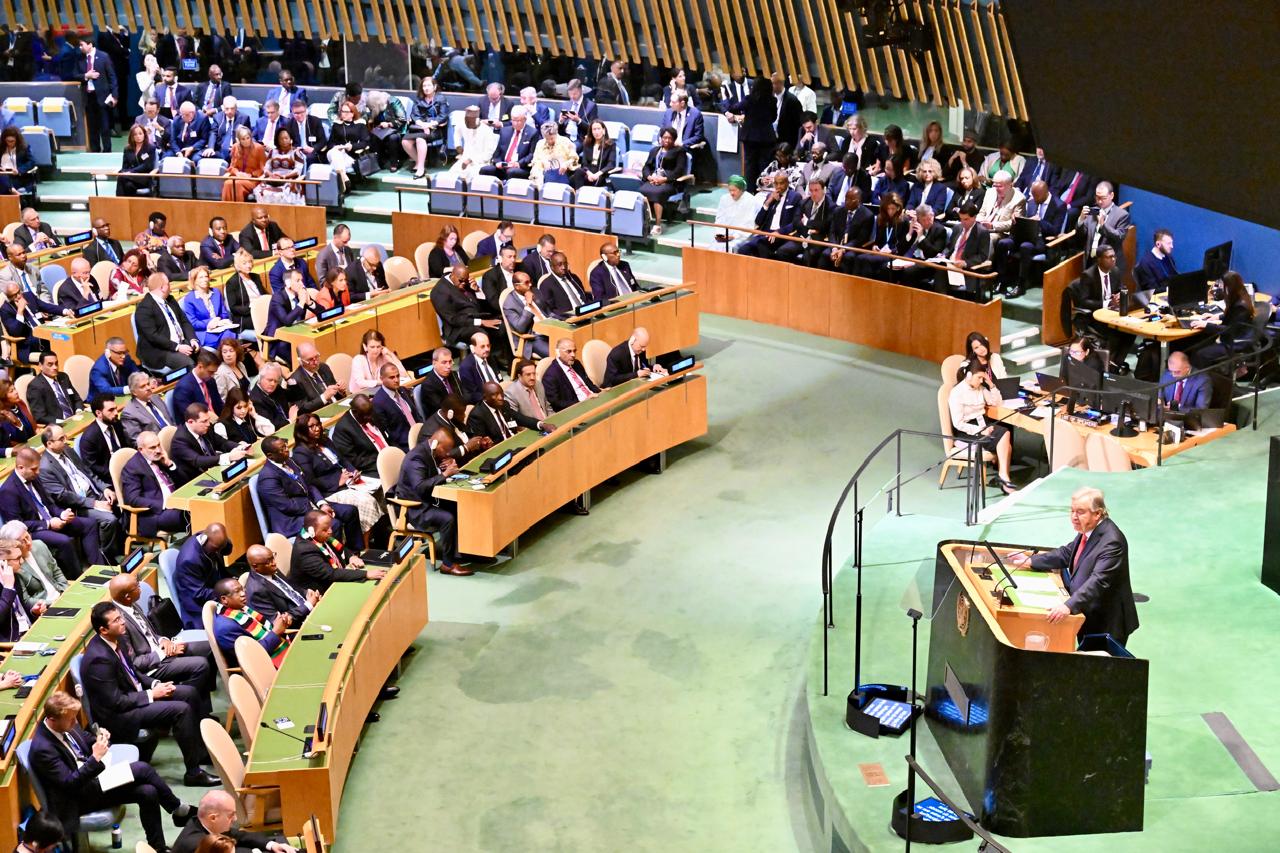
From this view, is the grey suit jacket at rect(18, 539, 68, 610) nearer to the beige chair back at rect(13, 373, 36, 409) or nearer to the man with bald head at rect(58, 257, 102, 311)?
the beige chair back at rect(13, 373, 36, 409)

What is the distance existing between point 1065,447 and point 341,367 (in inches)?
230

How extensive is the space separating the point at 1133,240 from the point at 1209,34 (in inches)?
495

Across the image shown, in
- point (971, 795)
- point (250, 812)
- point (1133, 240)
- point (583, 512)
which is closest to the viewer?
point (971, 795)

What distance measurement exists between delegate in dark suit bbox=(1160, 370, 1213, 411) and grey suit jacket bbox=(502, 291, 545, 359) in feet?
18.3

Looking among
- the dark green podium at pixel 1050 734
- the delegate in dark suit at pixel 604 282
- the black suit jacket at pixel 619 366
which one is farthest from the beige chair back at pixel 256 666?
the delegate in dark suit at pixel 604 282

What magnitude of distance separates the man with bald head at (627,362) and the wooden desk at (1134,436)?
2869 millimetres

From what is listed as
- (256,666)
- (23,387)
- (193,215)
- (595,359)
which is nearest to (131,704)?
(256,666)

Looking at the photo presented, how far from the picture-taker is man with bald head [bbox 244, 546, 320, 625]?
9.47 m

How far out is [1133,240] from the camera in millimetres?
16547

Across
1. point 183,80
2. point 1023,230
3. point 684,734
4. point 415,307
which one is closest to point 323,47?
point 183,80

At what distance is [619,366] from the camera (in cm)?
1336

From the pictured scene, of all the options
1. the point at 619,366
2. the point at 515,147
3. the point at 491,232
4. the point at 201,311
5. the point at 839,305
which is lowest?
the point at 839,305

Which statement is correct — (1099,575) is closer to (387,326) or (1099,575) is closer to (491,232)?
(387,326)

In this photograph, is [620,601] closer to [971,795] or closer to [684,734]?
[684,734]
